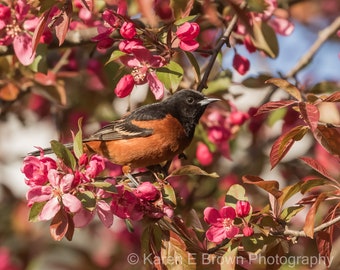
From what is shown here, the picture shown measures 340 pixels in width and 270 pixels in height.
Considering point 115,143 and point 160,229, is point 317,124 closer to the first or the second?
point 160,229

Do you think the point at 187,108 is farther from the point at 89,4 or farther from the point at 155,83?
the point at 89,4

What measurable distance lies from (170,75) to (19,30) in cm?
87

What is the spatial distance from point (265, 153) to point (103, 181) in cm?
318

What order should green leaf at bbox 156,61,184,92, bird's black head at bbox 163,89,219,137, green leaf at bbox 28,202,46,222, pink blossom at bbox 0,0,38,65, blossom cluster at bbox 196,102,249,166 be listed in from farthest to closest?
blossom cluster at bbox 196,102,249,166, bird's black head at bbox 163,89,219,137, pink blossom at bbox 0,0,38,65, green leaf at bbox 156,61,184,92, green leaf at bbox 28,202,46,222

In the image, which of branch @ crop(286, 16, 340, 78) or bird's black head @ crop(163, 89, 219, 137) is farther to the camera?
branch @ crop(286, 16, 340, 78)

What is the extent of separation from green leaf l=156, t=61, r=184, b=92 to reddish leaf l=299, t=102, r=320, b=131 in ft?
2.12

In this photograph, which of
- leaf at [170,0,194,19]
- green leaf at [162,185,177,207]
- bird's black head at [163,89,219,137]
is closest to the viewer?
green leaf at [162,185,177,207]

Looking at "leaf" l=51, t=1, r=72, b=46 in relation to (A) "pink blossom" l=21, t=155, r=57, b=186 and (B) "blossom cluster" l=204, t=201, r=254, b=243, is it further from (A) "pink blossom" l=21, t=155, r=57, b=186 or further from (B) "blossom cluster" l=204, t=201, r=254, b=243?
(B) "blossom cluster" l=204, t=201, r=254, b=243

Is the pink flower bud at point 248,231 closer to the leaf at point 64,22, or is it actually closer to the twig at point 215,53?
the twig at point 215,53

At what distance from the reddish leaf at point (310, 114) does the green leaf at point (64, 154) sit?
90 cm

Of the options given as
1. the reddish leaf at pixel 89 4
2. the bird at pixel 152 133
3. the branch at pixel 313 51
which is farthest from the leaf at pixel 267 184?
the branch at pixel 313 51

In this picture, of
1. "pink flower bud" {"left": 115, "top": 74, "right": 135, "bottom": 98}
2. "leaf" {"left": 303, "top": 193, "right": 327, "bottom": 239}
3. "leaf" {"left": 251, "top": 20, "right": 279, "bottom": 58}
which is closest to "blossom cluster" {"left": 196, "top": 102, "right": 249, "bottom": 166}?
"leaf" {"left": 251, "top": 20, "right": 279, "bottom": 58}

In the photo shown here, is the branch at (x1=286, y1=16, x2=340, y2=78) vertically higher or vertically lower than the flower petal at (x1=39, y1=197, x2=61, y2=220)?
lower

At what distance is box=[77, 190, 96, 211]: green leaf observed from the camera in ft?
8.92
